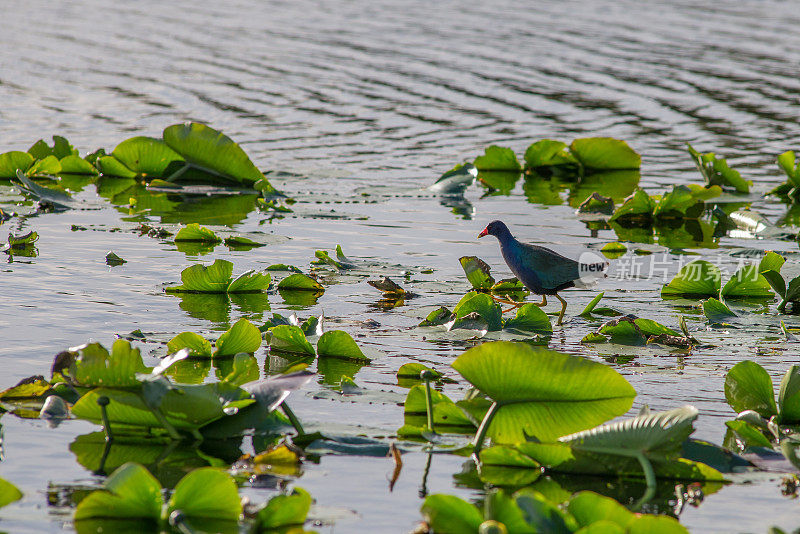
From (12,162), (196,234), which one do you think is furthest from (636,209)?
(12,162)

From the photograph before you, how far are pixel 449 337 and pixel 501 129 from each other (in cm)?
671

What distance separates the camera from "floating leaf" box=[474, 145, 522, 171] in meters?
9.18

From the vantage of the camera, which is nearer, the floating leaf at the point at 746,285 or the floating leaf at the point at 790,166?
the floating leaf at the point at 746,285

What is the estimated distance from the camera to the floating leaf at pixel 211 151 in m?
7.65

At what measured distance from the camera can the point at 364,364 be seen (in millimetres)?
4516

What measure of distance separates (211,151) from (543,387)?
16.5 ft

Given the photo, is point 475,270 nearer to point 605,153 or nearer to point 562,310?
point 562,310

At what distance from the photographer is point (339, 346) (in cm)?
446

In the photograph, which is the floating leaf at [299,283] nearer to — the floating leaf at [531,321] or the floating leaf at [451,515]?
the floating leaf at [531,321]

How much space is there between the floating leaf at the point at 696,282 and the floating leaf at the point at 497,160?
3.62 m

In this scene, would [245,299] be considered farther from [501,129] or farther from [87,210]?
[501,129]

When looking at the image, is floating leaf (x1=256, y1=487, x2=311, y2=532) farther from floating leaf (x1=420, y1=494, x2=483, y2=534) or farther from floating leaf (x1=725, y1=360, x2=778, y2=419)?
floating leaf (x1=725, y1=360, x2=778, y2=419)

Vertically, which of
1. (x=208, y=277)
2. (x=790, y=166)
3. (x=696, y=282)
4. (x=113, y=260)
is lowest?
(x=113, y=260)

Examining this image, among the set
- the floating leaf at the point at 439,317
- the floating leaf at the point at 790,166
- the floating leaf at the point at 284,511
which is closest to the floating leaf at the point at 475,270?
the floating leaf at the point at 439,317
